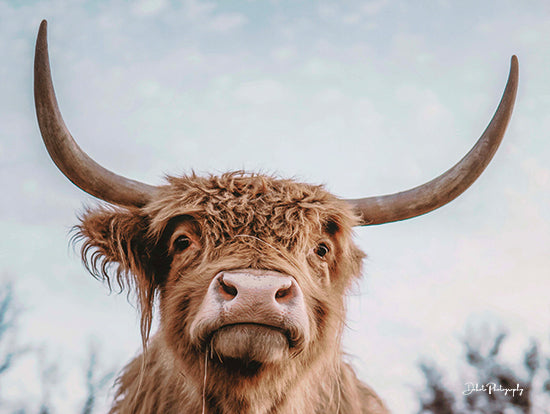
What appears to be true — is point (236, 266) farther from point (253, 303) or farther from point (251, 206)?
point (251, 206)

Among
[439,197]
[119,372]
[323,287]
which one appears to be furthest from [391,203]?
[119,372]

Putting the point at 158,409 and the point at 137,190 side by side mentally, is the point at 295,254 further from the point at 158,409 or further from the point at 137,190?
the point at 158,409

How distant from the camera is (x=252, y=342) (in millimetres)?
2424

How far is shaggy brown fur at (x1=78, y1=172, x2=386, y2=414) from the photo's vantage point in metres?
2.78

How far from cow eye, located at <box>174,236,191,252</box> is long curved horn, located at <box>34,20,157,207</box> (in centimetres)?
42

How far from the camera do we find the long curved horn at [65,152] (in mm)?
2713

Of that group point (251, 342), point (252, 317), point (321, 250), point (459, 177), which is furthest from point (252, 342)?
point (459, 177)

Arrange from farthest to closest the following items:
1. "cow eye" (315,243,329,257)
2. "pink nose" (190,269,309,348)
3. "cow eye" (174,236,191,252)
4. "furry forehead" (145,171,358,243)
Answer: "cow eye" (315,243,329,257) < "cow eye" (174,236,191,252) < "furry forehead" (145,171,358,243) < "pink nose" (190,269,309,348)

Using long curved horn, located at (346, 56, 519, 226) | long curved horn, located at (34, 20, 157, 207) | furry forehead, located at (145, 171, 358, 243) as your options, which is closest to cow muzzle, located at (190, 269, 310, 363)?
furry forehead, located at (145, 171, 358, 243)

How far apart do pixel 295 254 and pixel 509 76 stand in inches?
69.4

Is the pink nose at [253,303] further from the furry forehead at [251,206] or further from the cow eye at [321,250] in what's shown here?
the cow eye at [321,250]

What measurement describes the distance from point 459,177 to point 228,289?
1664mm

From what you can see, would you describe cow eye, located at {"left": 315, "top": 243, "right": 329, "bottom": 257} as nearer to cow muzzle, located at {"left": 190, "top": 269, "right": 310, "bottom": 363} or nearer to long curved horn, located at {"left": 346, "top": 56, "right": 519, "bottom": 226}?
long curved horn, located at {"left": 346, "top": 56, "right": 519, "bottom": 226}

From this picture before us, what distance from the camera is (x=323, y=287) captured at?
327 centimetres
